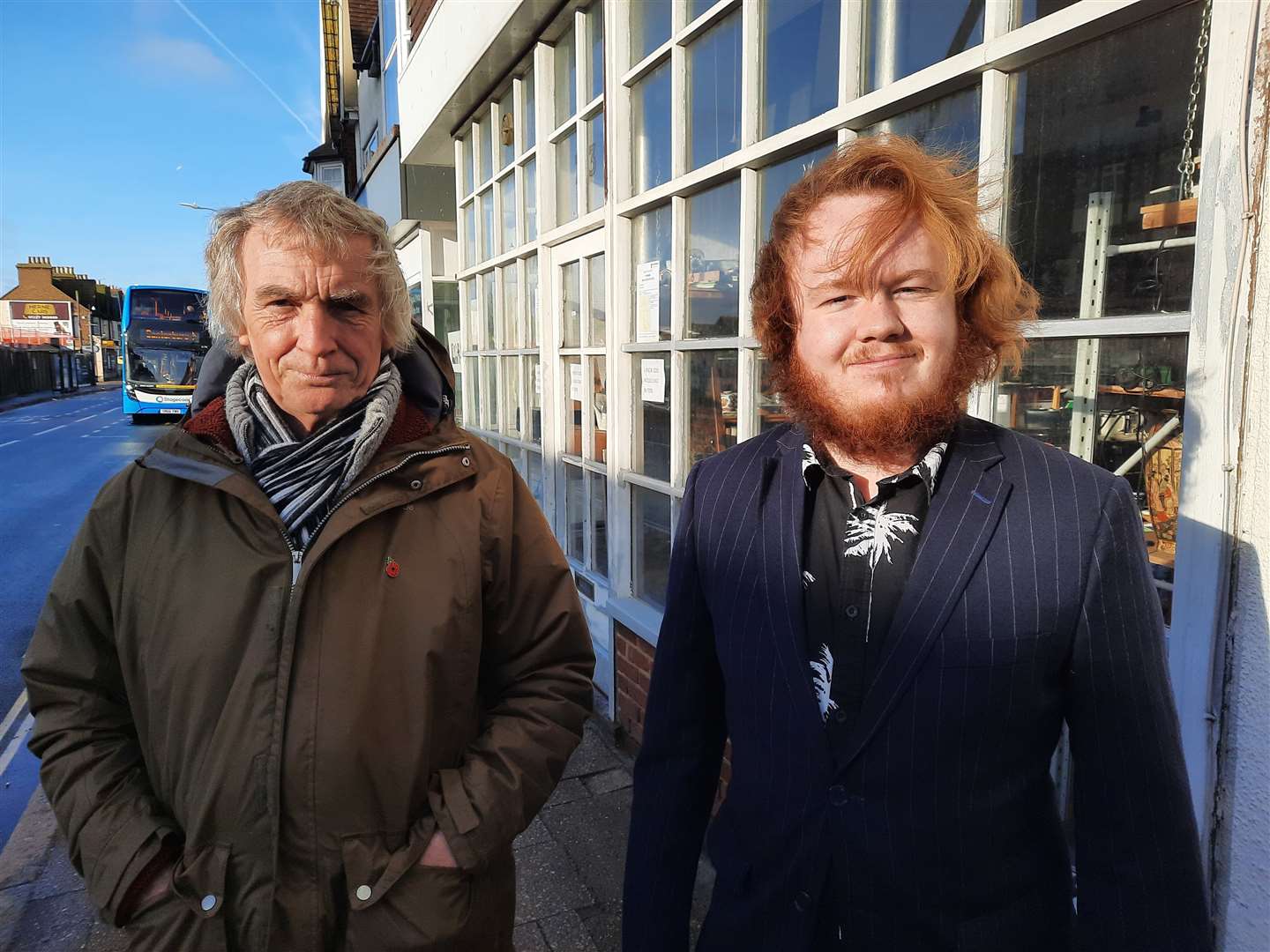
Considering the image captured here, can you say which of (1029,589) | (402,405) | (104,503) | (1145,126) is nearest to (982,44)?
(1145,126)

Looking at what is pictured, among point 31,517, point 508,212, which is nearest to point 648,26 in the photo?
point 508,212

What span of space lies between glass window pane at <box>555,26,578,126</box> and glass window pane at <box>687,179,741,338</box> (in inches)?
71.0

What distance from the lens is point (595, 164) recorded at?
14.1 ft

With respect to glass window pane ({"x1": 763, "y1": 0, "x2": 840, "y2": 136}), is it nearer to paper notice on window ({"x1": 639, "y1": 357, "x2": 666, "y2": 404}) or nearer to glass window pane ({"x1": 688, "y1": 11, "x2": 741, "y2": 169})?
glass window pane ({"x1": 688, "y1": 11, "x2": 741, "y2": 169})

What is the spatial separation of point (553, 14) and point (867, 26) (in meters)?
2.87

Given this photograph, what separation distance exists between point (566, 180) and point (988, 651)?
4.37 metres

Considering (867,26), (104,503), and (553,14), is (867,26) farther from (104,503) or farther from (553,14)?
(553,14)

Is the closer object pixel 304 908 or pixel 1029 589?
pixel 1029 589

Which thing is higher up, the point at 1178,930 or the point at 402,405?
the point at 402,405

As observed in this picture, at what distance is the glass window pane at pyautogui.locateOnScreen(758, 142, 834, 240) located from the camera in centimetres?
257

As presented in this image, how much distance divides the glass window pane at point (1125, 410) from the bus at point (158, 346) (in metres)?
28.5

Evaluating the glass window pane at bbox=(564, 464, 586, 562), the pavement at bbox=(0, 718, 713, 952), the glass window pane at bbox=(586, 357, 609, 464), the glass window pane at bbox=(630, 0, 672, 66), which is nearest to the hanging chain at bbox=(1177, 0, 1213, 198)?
the glass window pane at bbox=(630, 0, 672, 66)

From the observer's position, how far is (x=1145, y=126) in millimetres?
1557

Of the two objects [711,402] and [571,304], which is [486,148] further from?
[711,402]
